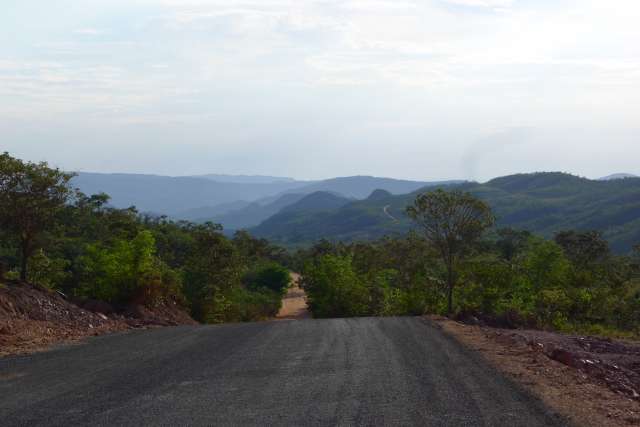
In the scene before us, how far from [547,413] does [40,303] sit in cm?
1631

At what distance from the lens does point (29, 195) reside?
21.0m

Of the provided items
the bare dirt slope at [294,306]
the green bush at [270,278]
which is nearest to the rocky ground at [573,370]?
the bare dirt slope at [294,306]

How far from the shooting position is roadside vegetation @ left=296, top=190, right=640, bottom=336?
25156mm

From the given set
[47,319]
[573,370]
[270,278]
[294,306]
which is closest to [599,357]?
[573,370]

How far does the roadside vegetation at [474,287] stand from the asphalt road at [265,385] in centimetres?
864

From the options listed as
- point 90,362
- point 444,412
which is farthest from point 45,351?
point 444,412

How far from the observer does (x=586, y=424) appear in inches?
339

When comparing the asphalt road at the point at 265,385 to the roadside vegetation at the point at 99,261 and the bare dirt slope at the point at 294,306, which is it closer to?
the roadside vegetation at the point at 99,261

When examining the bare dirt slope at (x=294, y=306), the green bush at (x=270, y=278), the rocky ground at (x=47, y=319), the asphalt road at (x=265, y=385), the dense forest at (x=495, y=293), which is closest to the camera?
the asphalt road at (x=265, y=385)

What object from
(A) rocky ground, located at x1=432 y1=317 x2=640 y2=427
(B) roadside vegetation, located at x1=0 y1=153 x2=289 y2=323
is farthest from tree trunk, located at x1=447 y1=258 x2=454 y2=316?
(B) roadside vegetation, located at x1=0 y1=153 x2=289 y2=323

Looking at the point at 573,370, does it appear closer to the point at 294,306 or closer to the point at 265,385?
the point at 265,385

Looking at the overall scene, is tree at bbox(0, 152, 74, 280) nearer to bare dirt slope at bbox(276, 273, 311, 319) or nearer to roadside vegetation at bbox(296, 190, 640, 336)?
roadside vegetation at bbox(296, 190, 640, 336)

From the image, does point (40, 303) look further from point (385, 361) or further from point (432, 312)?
point (432, 312)

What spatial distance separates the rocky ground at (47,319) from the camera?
16.9m
